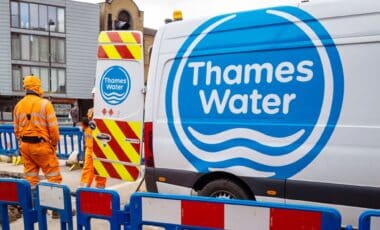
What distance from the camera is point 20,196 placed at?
3980 mm

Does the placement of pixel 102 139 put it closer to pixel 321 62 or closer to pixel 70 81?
pixel 321 62

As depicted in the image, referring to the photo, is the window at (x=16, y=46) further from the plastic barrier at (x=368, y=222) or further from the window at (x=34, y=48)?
the plastic barrier at (x=368, y=222)

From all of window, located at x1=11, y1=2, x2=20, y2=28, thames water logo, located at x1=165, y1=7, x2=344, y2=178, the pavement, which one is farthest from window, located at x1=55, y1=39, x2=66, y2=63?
thames water logo, located at x1=165, y1=7, x2=344, y2=178

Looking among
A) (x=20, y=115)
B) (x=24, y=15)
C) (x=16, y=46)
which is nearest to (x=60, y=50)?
(x=16, y=46)

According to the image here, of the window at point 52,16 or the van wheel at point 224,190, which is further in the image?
the window at point 52,16

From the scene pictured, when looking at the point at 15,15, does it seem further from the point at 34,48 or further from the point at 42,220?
the point at 42,220

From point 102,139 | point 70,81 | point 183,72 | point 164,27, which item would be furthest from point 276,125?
point 70,81

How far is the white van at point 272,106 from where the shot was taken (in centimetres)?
376

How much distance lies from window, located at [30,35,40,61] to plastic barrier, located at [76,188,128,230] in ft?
145

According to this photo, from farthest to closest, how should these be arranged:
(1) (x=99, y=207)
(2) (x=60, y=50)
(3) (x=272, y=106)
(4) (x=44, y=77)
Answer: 1. (2) (x=60, y=50)
2. (4) (x=44, y=77)
3. (3) (x=272, y=106)
4. (1) (x=99, y=207)

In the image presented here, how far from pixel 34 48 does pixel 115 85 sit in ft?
138

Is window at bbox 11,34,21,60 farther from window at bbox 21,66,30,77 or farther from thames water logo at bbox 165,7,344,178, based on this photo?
thames water logo at bbox 165,7,344,178

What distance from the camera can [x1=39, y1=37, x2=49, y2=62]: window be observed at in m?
45.4

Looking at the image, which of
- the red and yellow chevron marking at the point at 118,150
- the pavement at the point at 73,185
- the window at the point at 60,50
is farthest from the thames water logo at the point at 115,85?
the window at the point at 60,50
